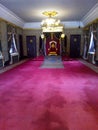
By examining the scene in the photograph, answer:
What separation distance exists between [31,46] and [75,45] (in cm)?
375

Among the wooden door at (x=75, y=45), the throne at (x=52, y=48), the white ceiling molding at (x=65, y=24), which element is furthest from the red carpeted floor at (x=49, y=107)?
the white ceiling molding at (x=65, y=24)

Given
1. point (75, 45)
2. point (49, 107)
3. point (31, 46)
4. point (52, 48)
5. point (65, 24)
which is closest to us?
Answer: point (49, 107)

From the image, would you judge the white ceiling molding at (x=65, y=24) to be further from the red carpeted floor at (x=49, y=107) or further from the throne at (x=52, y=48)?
the red carpeted floor at (x=49, y=107)

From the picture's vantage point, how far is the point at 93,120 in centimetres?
241

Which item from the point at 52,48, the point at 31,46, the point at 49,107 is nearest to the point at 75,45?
the point at 52,48

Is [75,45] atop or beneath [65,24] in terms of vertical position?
beneath

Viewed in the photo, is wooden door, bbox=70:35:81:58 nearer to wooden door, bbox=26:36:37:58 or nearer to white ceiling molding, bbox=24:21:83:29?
white ceiling molding, bbox=24:21:83:29

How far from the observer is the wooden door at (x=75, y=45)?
1308 centimetres

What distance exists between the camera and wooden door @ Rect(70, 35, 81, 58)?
13078 millimetres

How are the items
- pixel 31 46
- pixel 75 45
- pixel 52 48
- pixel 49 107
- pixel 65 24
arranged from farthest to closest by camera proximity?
pixel 31 46
pixel 75 45
pixel 65 24
pixel 52 48
pixel 49 107

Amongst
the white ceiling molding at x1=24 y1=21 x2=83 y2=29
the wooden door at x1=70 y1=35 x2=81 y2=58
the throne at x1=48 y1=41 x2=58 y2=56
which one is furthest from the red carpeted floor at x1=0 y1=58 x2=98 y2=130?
the white ceiling molding at x1=24 y1=21 x2=83 y2=29

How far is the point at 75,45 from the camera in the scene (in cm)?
1316

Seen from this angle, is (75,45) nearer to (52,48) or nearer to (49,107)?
(52,48)

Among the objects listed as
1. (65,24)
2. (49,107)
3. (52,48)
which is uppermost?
(65,24)
